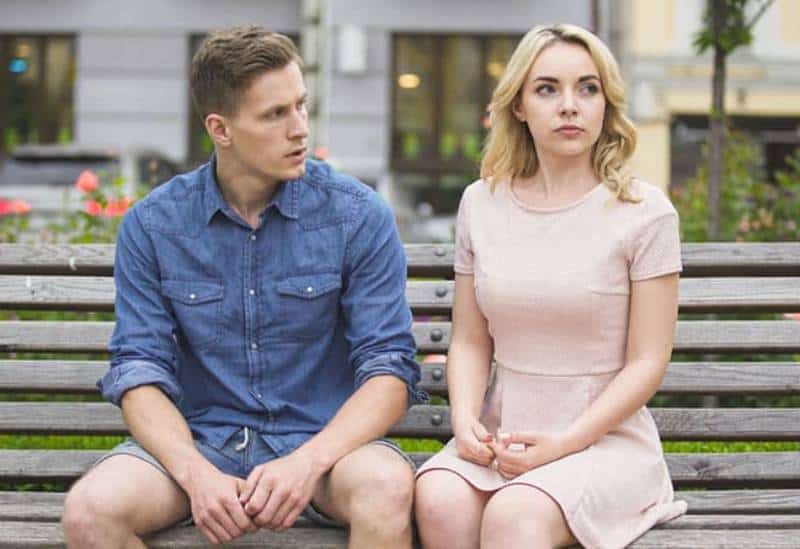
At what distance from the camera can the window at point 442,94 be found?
62.3 feet

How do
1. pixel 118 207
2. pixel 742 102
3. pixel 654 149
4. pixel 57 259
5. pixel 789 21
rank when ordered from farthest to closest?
1. pixel 789 21
2. pixel 742 102
3. pixel 654 149
4. pixel 118 207
5. pixel 57 259

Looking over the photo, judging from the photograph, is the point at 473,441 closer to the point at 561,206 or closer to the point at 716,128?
the point at 561,206

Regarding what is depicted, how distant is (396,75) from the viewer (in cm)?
1900

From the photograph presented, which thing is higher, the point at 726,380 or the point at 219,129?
the point at 219,129

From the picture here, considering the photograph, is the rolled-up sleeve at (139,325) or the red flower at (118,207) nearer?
the rolled-up sleeve at (139,325)

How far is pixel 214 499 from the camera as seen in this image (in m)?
3.10

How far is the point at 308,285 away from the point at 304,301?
0.14 ft

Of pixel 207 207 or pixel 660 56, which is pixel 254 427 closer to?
pixel 207 207

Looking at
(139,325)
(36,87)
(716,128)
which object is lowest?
(139,325)

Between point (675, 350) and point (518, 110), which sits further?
point (675, 350)

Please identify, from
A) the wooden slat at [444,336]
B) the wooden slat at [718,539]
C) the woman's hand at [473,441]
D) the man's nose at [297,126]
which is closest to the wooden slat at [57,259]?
the wooden slat at [444,336]

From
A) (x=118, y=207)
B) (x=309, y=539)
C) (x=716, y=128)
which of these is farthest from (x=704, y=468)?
(x=118, y=207)

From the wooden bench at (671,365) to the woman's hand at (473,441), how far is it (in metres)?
0.55

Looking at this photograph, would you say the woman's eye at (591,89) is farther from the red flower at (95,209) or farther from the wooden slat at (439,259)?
the red flower at (95,209)
